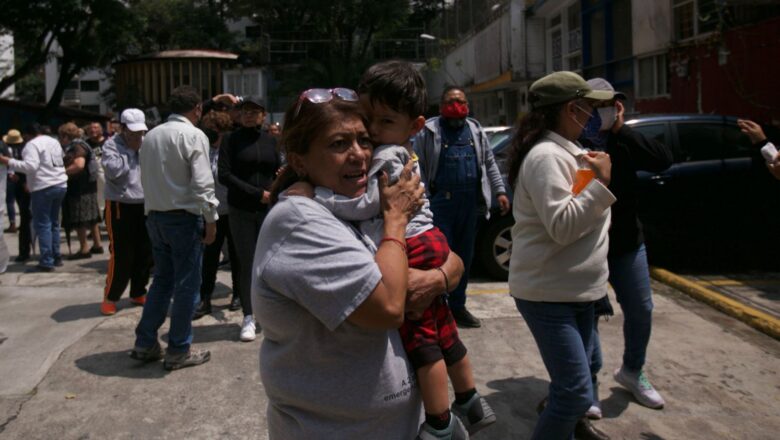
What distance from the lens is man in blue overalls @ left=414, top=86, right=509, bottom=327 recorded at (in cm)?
574

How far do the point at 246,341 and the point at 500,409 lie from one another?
2.21m

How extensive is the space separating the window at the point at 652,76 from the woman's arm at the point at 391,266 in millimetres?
12714

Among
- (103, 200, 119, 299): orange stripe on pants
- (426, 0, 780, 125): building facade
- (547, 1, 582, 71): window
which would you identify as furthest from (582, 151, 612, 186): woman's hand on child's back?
(547, 1, 582, 71): window

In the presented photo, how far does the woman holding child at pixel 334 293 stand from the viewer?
177 cm

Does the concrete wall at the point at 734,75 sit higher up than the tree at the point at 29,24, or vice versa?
the tree at the point at 29,24

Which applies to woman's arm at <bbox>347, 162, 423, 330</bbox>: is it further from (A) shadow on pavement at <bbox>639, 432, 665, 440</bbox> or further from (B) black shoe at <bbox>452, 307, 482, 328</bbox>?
(B) black shoe at <bbox>452, 307, 482, 328</bbox>

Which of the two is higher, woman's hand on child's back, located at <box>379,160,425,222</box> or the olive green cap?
the olive green cap

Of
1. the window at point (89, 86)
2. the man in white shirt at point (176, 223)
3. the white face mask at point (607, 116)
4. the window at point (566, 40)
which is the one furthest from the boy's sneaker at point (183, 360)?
the window at point (89, 86)

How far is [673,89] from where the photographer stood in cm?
1284

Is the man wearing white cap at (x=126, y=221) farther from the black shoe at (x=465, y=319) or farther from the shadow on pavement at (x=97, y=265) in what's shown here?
the black shoe at (x=465, y=319)

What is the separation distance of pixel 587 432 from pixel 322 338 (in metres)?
2.40

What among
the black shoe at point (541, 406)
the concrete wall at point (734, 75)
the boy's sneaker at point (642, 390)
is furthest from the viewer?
the concrete wall at point (734, 75)

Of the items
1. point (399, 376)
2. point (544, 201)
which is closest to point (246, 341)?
point (544, 201)

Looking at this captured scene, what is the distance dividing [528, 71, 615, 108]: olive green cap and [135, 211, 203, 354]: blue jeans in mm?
2794
